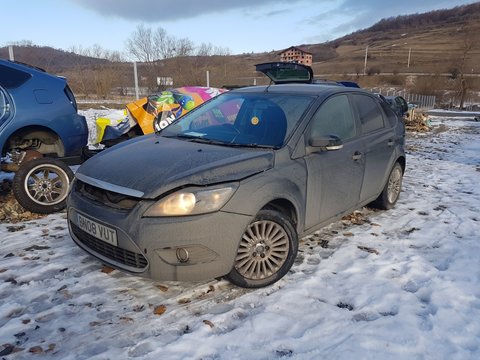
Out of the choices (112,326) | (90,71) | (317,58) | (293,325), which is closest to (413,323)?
(293,325)

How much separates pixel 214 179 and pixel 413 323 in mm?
1763

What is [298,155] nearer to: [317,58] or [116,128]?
[116,128]

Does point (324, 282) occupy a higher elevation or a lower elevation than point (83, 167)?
lower

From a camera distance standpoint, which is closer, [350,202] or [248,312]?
[248,312]

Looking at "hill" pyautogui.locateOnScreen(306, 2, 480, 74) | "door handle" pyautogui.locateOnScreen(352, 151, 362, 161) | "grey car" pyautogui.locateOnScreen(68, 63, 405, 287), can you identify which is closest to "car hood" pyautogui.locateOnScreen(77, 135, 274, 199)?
"grey car" pyautogui.locateOnScreen(68, 63, 405, 287)

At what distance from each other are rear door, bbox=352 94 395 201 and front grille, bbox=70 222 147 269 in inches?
104

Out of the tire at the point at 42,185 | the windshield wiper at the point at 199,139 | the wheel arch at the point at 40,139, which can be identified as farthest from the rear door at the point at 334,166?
the wheel arch at the point at 40,139

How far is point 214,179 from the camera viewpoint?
2.86 meters

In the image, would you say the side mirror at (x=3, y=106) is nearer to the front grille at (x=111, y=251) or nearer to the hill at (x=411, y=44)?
the front grille at (x=111, y=251)

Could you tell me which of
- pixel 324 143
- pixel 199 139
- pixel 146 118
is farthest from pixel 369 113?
pixel 146 118

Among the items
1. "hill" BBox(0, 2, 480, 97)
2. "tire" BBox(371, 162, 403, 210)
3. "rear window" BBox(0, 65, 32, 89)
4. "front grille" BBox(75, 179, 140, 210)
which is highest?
"hill" BBox(0, 2, 480, 97)

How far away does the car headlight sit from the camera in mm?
2730

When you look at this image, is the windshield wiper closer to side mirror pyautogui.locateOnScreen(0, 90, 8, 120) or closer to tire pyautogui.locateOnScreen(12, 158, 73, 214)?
tire pyautogui.locateOnScreen(12, 158, 73, 214)

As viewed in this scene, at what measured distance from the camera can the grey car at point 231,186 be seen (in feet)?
9.03
